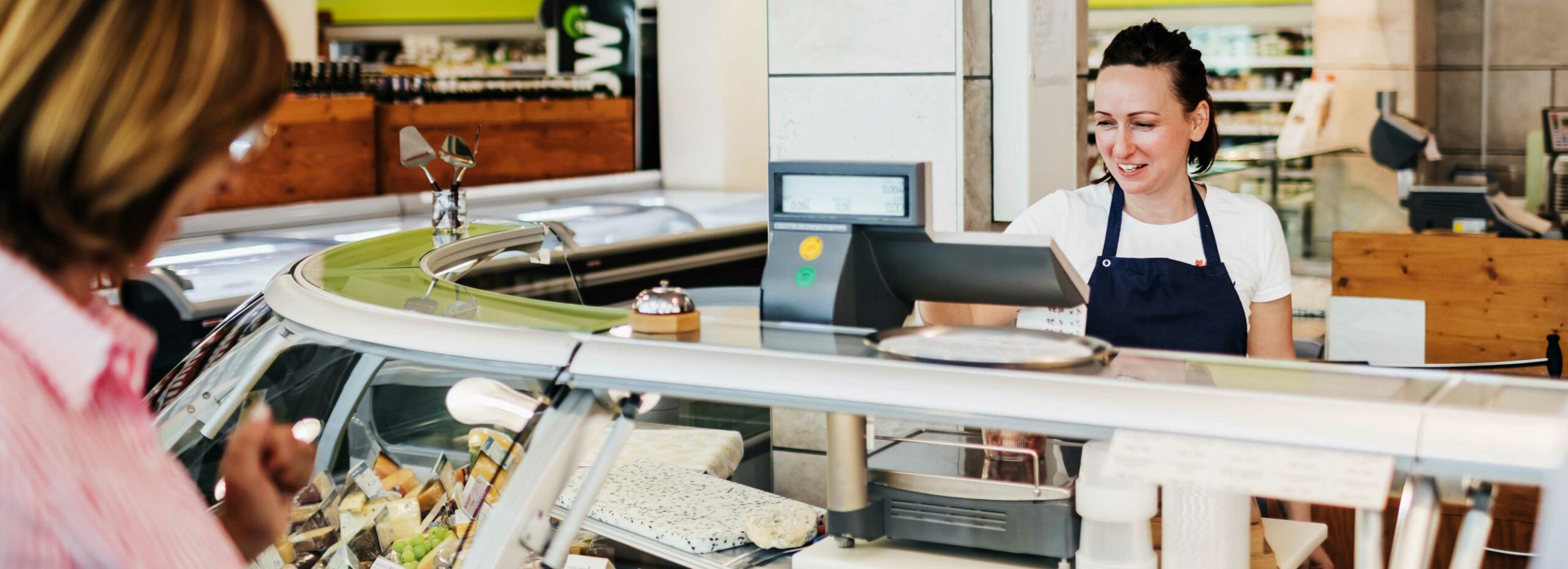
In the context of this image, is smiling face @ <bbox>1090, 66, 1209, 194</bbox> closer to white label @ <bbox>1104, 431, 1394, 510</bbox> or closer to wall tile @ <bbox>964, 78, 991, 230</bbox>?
wall tile @ <bbox>964, 78, 991, 230</bbox>

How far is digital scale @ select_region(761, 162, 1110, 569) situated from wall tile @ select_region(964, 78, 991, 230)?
1667 mm

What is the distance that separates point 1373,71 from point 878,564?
626 cm

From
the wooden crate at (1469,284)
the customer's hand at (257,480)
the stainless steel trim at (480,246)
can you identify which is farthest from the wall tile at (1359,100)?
the customer's hand at (257,480)

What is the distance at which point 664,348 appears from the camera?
4.78 feet

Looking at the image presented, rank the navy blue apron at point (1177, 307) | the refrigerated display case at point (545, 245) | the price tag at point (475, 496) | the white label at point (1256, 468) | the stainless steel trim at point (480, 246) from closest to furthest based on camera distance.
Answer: the white label at point (1256, 468) → the price tag at point (475, 496) → the navy blue apron at point (1177, 307) → the stainless steel trim at point (480, 246) → the refrigerated display case at point (545, 245)

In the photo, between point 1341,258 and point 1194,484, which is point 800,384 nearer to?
point 1194,484

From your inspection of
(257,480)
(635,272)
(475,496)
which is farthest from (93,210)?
(635,272)

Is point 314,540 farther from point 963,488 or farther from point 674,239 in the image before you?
point 674,239

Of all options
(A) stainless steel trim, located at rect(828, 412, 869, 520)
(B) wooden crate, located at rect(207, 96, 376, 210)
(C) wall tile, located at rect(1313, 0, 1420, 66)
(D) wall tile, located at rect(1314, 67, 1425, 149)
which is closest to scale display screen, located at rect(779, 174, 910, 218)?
(A) stainless steel trim, located at rect(828, 412, 869, 520)

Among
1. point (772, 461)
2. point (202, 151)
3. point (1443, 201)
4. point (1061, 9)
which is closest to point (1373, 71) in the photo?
point (1443, 201)

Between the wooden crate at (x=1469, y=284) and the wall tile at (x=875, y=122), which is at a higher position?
the wall tile at (x=875, y=122)

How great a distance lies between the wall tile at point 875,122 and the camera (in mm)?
3273

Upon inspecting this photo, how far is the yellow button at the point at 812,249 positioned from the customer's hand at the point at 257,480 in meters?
0.64

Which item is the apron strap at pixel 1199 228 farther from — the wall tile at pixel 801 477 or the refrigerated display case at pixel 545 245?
the refrigerated display case at pixel 545 245
